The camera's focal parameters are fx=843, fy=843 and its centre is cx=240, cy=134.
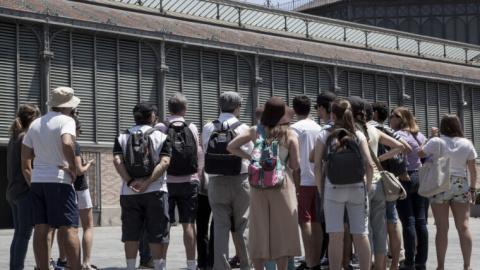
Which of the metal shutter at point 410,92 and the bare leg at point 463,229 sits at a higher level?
the metal shutter at point 410,92

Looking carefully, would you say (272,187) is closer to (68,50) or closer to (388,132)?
(388,132)

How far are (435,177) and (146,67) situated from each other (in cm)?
1977

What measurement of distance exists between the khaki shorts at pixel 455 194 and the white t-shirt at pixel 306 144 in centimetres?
155

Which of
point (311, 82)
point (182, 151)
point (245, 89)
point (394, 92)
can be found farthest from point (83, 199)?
point (394, 92)

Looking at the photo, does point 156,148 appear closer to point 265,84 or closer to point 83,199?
point 83,199

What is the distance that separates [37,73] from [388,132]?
18286mm

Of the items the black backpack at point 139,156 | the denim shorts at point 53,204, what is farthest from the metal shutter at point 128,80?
the denim shorts at point 53,204

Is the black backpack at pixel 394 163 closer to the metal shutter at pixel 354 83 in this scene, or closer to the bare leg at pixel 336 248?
the bare leg at pixel 336 248

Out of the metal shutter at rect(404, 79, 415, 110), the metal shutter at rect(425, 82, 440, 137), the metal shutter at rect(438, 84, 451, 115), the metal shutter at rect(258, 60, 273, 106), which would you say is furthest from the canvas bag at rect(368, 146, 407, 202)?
the metal shutter at rect(438, 84, 451, 115)

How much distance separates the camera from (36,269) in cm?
973

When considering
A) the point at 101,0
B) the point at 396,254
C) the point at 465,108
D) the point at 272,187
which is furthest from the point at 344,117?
the point at 465,108

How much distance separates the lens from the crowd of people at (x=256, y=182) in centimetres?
837

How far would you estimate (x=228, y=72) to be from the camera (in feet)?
103

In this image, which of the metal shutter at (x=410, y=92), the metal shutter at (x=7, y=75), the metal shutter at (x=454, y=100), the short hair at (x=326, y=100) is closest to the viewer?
the short hair at (x=326, y=100)
